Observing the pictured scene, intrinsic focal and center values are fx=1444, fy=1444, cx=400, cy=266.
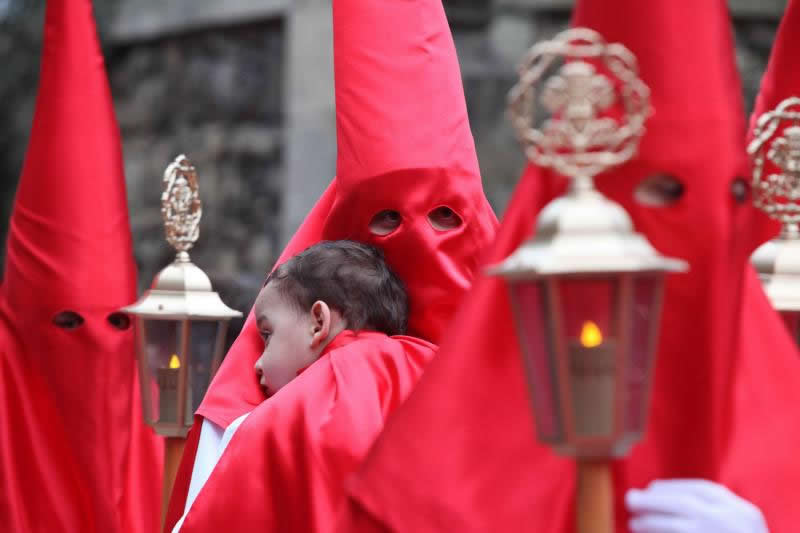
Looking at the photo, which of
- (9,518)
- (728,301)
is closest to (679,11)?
(728,301)

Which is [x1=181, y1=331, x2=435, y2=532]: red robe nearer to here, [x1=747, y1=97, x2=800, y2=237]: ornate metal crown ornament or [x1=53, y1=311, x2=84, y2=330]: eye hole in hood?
[x1=747, y1=97, x2=800, y2=237]: ornate metal crown ornament

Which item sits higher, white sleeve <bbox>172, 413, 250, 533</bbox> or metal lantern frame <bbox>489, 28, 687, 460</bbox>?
metal lantern frame <bbox>489, 28, 687, 460</bbox>

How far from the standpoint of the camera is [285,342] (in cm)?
249

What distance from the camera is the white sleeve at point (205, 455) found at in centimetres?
242

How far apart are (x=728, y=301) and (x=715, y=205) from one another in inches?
4.1

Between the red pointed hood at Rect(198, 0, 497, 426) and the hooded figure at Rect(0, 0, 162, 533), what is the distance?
2.34 feet

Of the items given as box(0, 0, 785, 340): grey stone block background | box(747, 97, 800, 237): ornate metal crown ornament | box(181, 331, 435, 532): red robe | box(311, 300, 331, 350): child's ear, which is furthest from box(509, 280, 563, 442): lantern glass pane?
box(0, 0, 785, 340): grey stone block background

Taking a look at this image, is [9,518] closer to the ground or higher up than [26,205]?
closer to the ground

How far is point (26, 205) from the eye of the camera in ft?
11.1

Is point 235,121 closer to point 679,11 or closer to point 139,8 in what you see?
point 139,8

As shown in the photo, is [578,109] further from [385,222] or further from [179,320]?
[179,320]

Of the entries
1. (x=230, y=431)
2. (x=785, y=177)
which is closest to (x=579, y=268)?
(x=785, y=177)

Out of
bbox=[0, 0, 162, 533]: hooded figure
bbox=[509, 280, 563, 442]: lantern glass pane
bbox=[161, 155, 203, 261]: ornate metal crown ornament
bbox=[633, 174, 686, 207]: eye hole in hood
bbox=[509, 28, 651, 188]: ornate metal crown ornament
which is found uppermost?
bbox=[509, 28, 651, 188]: ornate metal crown ornament

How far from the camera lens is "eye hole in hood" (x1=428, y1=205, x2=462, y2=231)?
8.44 feet
